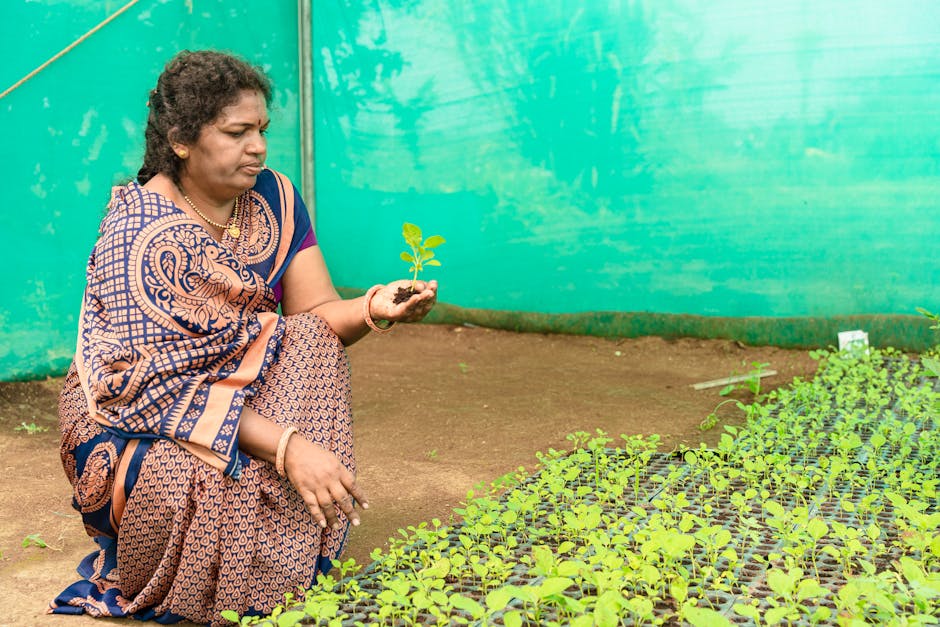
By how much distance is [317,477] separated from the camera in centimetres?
269

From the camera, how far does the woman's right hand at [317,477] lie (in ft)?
8.82

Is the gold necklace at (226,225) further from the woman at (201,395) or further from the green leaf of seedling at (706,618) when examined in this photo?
the green leaf of seedling at (706,618)

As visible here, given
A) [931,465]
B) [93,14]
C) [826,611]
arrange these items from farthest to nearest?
[93,14]
[931,465]
[826,611]

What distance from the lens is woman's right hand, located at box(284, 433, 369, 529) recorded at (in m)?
2.69

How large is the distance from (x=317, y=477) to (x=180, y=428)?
0.39 m

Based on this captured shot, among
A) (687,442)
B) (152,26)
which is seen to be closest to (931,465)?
(687,442)

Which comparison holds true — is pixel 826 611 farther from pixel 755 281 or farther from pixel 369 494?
pixel 755 281

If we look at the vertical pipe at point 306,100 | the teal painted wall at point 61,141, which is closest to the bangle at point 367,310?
the teal painted wall at point 61,141

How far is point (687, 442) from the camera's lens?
14.3 feet

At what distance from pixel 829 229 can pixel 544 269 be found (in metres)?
1.83

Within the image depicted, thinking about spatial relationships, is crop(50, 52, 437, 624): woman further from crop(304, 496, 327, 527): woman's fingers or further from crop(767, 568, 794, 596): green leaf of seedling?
crop(767, 568, 794, 596): green leaf of seedling

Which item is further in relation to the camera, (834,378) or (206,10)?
(206,10)

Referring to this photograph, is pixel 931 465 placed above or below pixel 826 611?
below

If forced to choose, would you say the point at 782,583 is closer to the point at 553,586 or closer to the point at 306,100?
the point at 553,586
